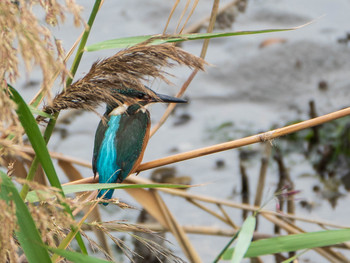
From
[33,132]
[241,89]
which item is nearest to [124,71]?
[33,132]

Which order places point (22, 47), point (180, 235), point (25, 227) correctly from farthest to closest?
1. point (180, 235)
2. point (25, 227)
3. point (22, 47)

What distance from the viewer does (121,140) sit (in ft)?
6.66

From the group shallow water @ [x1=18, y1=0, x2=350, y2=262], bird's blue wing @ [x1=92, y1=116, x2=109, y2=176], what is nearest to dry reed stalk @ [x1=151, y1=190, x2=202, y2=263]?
bird's blue wing @ [x1=92, y1=116, x2=109, y2=176]

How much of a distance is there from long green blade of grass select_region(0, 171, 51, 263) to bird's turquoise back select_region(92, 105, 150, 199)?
2.39 ft

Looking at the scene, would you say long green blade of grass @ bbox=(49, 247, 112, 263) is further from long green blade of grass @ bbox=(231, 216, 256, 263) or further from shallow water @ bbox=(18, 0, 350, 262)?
shallow water @ bbox=(18, 0, 350, 262)

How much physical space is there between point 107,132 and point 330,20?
3.33m

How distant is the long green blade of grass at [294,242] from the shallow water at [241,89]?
5.99 feet

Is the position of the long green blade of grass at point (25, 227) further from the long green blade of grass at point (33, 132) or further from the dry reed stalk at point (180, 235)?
the dry reed stalk at point (180, 235)

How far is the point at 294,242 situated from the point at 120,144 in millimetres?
843

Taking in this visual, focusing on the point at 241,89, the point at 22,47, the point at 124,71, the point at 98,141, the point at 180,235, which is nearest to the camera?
the point at 22,47

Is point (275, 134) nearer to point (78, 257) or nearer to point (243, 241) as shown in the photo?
point (243, 241)

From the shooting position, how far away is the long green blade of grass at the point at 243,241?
1152 millimetres

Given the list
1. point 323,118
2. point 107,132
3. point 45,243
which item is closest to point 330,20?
point 107,132

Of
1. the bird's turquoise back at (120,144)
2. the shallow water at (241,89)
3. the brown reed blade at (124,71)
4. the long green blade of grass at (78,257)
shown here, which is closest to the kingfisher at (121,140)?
the bird's turquoise back at (120,144)
